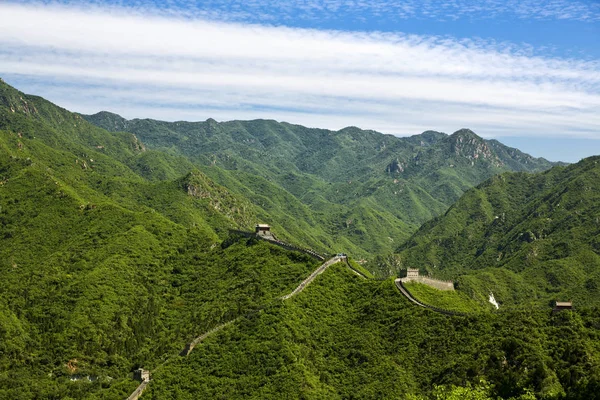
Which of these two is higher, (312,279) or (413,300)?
(413,300)

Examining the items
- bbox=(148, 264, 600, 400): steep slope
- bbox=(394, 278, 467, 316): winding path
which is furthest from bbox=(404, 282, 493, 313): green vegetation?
bbox=(148, 264, 600, 400): steep slope

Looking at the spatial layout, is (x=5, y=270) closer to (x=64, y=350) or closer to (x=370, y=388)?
(x=64, y=350)

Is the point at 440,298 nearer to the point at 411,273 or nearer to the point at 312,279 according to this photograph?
the point at 411,273

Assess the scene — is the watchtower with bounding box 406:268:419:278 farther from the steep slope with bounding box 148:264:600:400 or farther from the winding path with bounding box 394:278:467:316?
the steep slope with bounding box 148:264:600:400

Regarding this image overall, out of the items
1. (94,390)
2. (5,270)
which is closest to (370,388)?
(94,390)

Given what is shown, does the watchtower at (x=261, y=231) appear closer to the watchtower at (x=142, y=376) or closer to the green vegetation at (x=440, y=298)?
the green vegetation at (x=440, y=298)

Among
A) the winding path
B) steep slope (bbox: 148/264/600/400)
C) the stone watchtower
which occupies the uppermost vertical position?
the stone watchtower

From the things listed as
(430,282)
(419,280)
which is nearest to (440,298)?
(419,280)

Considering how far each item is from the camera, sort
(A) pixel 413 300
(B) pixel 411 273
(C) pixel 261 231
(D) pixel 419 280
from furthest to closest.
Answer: (C) pixel 261 231 → (D) pixel 419 280 → (B) pixel 411 273 → (A) pixel 413 300

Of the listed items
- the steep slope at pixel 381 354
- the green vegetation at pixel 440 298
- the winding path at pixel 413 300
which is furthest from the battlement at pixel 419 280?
the steep slope at pixel 381 354

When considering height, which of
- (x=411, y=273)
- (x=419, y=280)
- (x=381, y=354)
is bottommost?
(x=381, y=354)

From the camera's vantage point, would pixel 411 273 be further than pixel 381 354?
Yes

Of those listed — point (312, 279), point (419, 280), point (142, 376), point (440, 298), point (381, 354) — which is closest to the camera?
point (381, 354)
